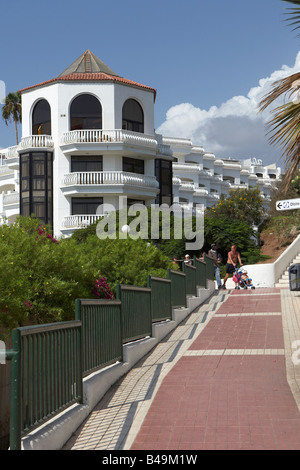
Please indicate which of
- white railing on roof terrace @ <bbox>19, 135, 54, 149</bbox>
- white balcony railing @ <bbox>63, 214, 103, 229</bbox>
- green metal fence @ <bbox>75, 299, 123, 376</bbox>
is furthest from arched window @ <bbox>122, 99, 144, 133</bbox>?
green metal fence @ <bbox>75, 299, 123, 376</bbox>

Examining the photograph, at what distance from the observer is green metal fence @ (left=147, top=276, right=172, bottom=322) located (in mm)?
14273

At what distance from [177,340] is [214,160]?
81.0 meters

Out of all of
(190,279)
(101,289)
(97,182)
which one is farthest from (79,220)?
(101,289)

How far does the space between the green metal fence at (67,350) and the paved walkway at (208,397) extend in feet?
1.73

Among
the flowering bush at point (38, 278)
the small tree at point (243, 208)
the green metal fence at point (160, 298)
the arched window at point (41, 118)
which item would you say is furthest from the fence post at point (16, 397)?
the small tree at point (243, 208)

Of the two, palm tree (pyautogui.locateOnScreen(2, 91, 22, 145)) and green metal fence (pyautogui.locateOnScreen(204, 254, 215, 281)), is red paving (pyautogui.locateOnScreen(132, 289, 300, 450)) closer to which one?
green metal fence (pyautogui.locateOnScreen(204, 254, 215, 281))

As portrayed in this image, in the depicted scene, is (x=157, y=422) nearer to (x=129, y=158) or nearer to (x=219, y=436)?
(x=219, y=436)

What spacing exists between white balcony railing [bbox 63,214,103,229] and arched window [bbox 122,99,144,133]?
7.41 metres

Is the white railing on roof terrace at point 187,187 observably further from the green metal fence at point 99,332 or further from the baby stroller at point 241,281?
the green metal fence at point 99,332

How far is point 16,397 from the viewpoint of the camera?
5.95m

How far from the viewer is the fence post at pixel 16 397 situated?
5.92 meters

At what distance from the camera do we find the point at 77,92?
4653 centimetres

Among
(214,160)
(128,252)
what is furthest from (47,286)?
(214,160)

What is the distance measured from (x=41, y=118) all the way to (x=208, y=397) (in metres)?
42.0
